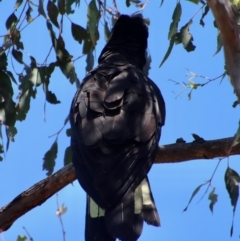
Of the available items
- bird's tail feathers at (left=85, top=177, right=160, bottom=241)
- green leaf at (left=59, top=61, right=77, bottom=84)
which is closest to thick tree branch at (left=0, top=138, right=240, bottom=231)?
bird's tail feathers at (left=85, top=177, right=160, bottom=241)

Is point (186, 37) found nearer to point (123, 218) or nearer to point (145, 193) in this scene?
point (145, 193)

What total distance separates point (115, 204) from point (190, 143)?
0.51 metres

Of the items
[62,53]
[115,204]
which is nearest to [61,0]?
[62,53]

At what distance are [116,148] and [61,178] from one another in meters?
0.37

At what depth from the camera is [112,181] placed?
3.13 m

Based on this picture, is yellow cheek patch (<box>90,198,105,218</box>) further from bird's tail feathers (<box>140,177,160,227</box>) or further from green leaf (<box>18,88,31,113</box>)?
green leaf (<box>18,88,31,113</box>)

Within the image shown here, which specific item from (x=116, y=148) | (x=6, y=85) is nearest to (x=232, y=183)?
(x=116, y=148)

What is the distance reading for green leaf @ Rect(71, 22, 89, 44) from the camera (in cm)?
409

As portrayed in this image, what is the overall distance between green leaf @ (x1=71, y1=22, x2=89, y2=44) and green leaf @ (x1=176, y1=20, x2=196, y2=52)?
530 mm

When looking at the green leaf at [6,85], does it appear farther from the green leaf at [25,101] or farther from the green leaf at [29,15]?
the green leaf at [29,15]

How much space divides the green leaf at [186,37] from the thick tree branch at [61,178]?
0.75 metres

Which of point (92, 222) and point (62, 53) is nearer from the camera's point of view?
point (92, 222)

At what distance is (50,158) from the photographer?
4023 millimetres

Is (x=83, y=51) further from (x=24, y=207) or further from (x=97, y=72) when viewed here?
(x=24, y=207)
